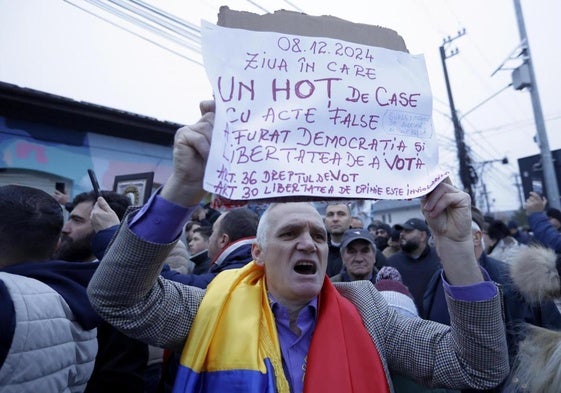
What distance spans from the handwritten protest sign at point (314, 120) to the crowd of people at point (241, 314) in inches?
4.6

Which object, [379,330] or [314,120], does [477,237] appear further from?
[314,120]

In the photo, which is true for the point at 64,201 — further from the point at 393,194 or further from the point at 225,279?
the point at 393,194

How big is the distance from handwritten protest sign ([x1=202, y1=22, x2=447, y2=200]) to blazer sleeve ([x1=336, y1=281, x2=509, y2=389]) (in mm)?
476

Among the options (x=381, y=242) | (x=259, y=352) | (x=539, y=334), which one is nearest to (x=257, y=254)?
(x=259, y=352)

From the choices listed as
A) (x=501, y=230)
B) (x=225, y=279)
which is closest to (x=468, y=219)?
(x=225, y=279)

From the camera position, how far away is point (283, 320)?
5.51 feet

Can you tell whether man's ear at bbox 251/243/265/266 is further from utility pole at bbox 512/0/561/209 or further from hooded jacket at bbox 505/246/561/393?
utility pole at bbox 512/0/561/209

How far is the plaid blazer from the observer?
53.2 inches

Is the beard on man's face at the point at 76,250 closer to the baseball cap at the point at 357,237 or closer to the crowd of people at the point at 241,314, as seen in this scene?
the crowd of people at the point at 241,314

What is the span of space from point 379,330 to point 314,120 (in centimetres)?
87

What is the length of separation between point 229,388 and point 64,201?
2.88 meters

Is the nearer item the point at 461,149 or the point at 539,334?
the point at 539,334

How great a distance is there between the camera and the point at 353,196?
1.25 metres

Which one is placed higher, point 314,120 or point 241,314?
point 314,120
